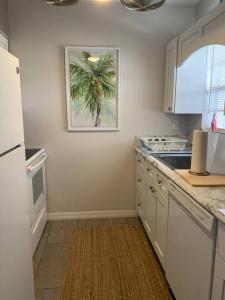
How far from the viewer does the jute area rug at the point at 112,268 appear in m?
1.86

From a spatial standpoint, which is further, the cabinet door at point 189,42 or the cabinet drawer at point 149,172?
the cabinet drawer at point 149,172

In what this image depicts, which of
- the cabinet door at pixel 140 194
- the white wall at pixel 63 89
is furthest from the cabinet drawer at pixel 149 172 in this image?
the white wall at pixel 63 89

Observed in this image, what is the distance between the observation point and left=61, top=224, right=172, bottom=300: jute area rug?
1.86 m

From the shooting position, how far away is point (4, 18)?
8.47 feet

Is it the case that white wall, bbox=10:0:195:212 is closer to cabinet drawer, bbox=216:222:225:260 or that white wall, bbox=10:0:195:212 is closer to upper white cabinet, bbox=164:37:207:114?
upper white cabinet, bbox=164:37:207:114

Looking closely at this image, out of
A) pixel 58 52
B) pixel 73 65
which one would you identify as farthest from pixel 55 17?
pixel 73 65

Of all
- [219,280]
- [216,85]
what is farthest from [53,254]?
[216,85]

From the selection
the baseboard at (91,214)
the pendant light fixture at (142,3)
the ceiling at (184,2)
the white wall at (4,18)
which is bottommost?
the baseboard at (91,214)

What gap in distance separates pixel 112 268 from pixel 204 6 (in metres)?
2.97

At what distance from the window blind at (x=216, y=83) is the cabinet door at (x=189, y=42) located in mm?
336

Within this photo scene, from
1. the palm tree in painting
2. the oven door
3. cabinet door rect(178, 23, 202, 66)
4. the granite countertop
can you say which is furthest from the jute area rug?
cabinet door rect(178, 23, 202, 66)

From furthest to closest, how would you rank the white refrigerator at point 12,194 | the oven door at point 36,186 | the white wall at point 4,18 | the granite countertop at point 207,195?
1. the white wall at point 4,18
2. the oven door at point 36,186
3. the granite countertop at point 207,195
4. the white refrigerator at point 12,194

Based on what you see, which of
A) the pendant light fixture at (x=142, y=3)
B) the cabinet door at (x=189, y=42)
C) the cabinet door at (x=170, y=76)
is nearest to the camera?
the pendant light fixture at (x=142, y=3)

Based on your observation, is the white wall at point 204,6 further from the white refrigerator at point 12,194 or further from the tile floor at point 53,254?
the tile floor at point 53,254
